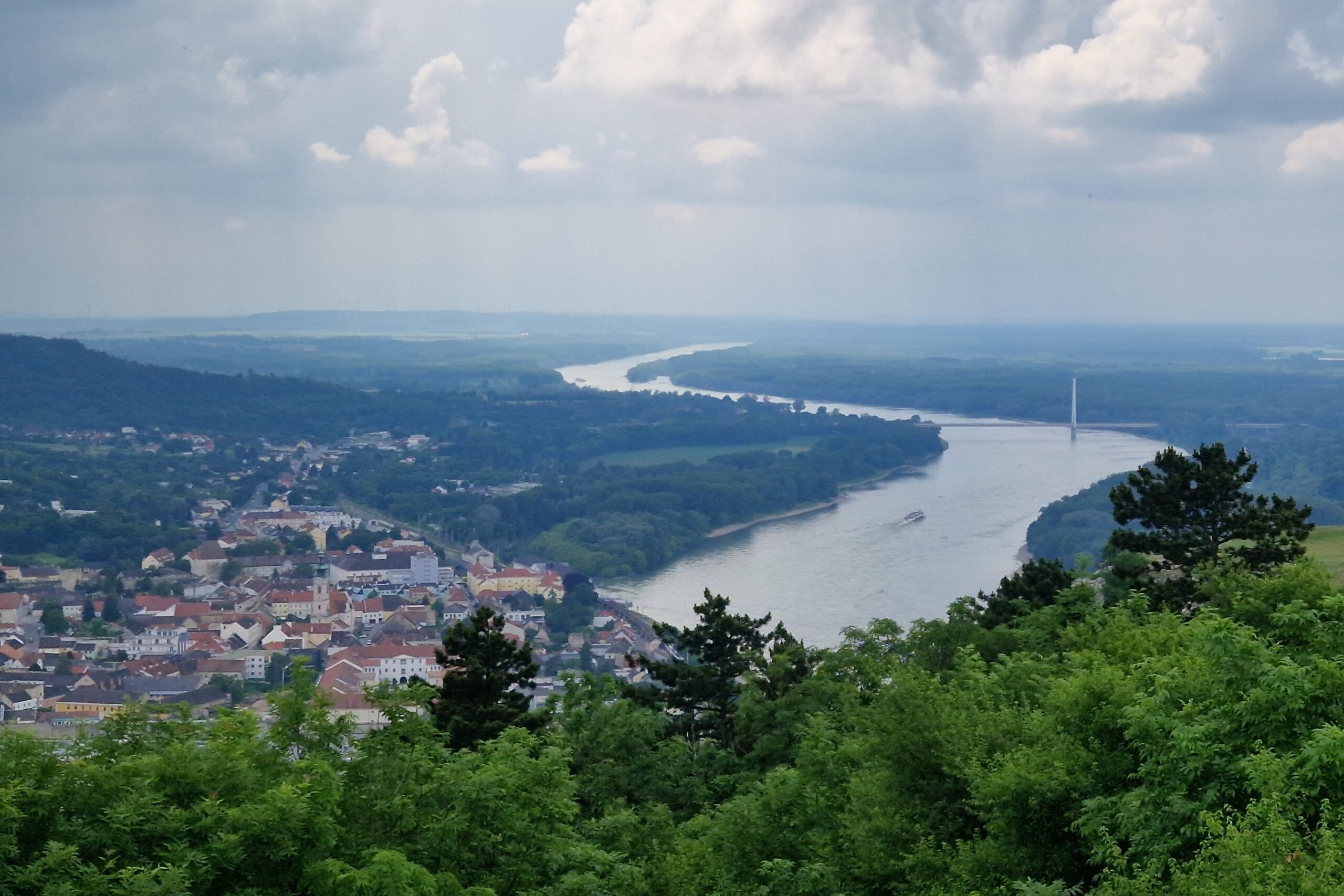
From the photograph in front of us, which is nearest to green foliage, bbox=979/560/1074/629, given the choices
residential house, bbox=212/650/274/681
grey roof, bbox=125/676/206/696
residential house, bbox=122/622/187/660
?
grey roof, bbox=125/676/206/696

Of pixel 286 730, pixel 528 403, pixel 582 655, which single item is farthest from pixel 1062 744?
pixel 528 403

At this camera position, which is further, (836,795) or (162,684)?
(162,684)

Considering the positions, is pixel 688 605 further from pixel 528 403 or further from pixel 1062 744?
pixel 528 403

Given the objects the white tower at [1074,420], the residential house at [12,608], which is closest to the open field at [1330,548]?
the residential house at [12,608]

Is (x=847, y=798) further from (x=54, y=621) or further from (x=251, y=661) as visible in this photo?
(x=54, y=621)

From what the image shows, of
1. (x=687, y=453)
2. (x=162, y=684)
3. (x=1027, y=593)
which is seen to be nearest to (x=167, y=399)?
(x=687, y=453)

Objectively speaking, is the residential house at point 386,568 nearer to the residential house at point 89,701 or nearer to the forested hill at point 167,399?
the residential house at point 89,701
